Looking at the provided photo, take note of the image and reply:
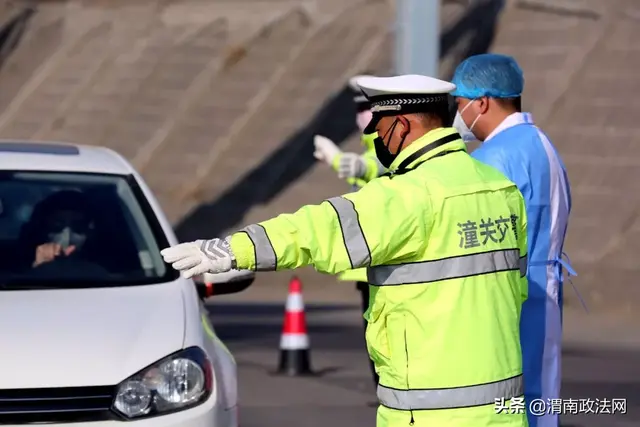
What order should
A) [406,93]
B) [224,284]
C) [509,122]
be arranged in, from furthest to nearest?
[224,284] → [509,122] → [406,93]

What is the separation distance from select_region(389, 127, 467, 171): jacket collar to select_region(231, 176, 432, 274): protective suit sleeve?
0.24 meters

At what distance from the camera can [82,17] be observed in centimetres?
2888

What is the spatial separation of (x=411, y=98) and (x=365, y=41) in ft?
60.8

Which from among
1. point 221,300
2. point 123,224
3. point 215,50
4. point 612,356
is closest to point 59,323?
point 123,224

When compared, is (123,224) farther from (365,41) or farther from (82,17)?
(82,17)

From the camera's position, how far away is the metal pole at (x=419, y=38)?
35.0 feet

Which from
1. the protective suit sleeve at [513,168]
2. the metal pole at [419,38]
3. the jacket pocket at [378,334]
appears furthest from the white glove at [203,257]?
the metal pole at [419,38]

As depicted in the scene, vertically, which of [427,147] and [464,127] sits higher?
[464,127]

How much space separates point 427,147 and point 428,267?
366mm

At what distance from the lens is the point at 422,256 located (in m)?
4.04

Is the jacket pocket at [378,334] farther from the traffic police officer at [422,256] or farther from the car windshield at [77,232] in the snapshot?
the car windshield at [77,232]

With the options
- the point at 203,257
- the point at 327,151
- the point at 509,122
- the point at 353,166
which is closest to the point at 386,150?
the point at 203,257

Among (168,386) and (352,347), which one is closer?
(168,386)

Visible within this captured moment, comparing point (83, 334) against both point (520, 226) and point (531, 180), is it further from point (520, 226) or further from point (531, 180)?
point (520, 226)
